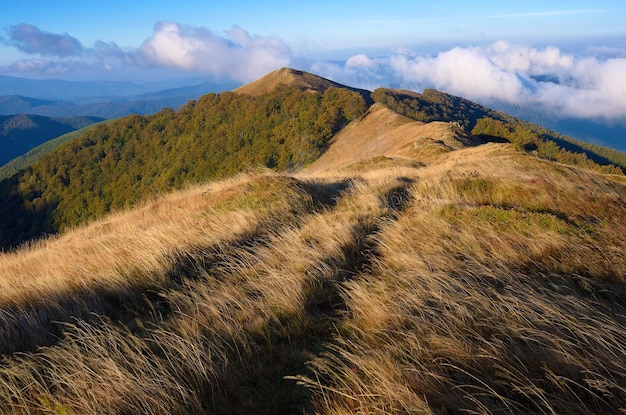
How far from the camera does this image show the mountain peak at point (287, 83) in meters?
105

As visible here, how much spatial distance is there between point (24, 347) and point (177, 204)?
8.96 meters

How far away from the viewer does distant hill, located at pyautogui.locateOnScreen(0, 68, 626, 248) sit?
72.8 metres

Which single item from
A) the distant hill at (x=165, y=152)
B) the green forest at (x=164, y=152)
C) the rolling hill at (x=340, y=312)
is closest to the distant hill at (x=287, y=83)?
the distant hill at (x=165, y=152)

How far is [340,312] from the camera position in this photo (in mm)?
4043

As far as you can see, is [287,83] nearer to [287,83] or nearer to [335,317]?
[287,83]

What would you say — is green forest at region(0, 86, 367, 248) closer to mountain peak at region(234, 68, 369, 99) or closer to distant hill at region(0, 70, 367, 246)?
distant hill at region(0, 70, 367, 246)

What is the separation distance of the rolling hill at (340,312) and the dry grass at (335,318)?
0.02m

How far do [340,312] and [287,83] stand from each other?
356 ft

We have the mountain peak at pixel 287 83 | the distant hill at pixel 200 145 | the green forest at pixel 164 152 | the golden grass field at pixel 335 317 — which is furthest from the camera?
the mountain peak at pixel 287 83

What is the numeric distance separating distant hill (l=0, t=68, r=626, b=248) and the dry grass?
54.6 m

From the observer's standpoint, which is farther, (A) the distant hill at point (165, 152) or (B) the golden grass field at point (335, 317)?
(A) the distant hill at point (165, 152)

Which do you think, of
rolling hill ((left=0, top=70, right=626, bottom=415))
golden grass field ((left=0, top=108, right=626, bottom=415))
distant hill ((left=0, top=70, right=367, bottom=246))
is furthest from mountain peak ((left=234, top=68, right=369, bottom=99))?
golden grass field ((left=0, top=108, right=626, bottom=415))

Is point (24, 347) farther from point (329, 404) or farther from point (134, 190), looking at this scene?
point (134, 190)

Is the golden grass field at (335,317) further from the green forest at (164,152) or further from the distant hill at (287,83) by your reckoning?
the distant hill at (287,83)
